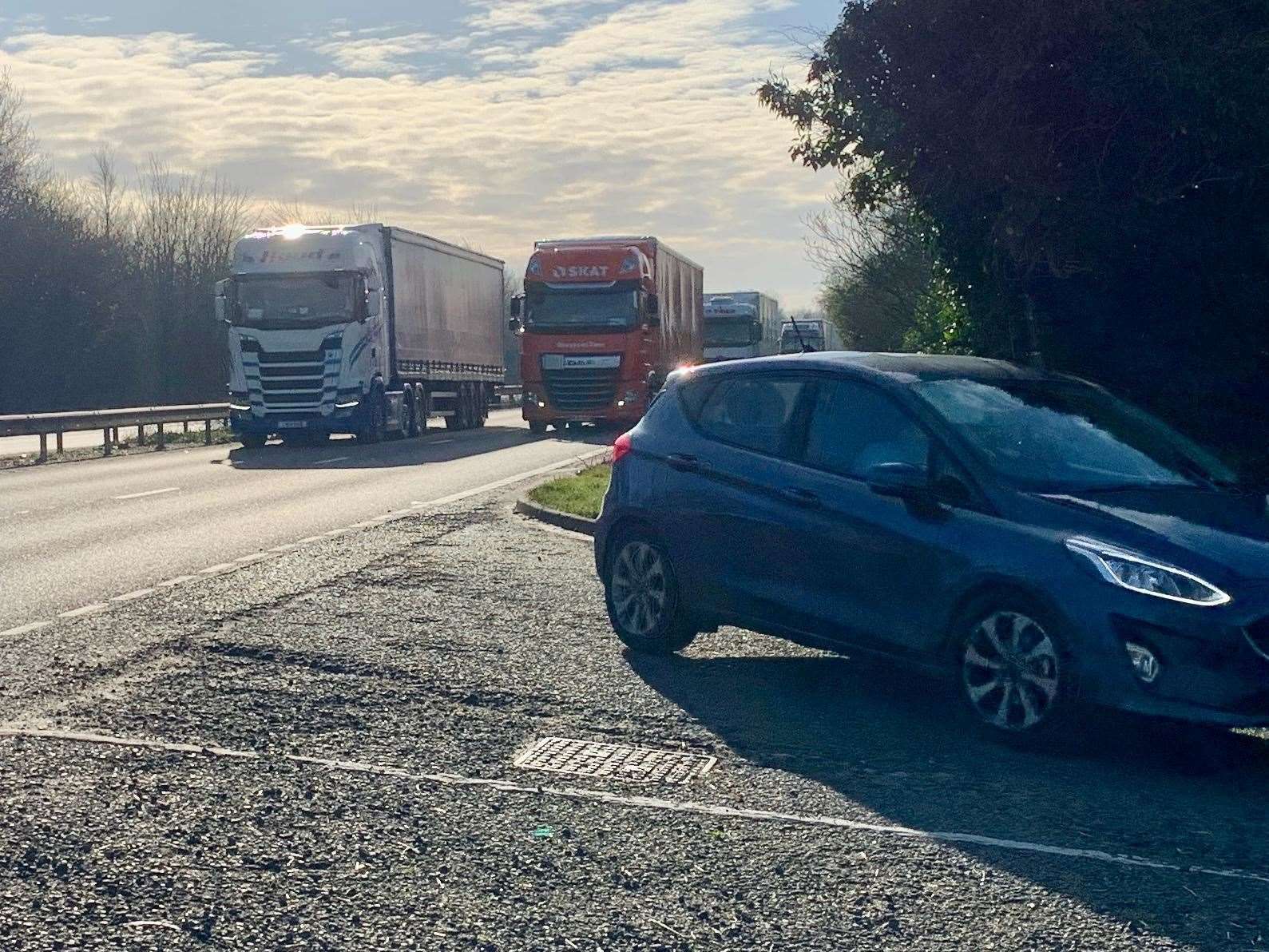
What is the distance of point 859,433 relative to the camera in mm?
7422

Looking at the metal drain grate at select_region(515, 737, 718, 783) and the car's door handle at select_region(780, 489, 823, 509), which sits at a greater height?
the car's door handle at select_region(780, 489, 823, 509)

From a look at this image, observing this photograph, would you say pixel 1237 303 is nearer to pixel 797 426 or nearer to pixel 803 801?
pixel 797 426

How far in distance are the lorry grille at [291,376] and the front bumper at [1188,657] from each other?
23.9 meters

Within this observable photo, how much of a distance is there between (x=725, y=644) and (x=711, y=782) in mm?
3122

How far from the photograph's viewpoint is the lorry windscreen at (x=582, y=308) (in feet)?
109

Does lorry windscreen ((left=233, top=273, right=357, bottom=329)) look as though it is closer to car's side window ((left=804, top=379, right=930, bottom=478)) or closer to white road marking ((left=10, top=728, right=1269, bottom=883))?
car's side window ((left=804, top=379, right=930, bottom=478))

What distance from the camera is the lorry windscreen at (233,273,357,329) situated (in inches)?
1129

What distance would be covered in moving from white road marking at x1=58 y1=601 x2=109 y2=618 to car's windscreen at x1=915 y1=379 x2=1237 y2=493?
17.0 ft

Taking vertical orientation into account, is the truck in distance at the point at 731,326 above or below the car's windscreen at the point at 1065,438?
above

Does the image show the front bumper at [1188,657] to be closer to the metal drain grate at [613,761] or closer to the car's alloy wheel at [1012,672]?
the car's alloy wheel at [1012,672]

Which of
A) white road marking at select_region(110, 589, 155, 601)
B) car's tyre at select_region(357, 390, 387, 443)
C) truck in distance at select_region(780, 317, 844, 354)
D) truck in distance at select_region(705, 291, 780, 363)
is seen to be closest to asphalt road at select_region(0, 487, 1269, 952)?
white road marking at select_region(110, 589, 155, 601)

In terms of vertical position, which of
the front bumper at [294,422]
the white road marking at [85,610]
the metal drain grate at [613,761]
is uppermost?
the front bumper at [294,422]

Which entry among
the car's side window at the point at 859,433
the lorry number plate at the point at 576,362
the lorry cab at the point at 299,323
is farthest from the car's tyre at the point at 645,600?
the lorry number plate at the point at 576,362

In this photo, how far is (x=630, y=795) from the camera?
223 inches
